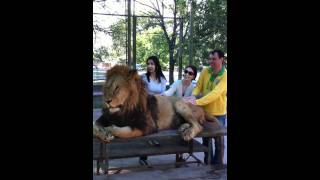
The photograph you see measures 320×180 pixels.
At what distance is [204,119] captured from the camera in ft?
9.81

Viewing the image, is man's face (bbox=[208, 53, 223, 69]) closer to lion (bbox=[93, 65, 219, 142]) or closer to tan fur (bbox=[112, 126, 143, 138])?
lion (bbox=[93, 65, 219, 142])

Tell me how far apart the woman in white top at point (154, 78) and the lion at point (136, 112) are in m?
0.04

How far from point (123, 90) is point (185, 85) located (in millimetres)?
491

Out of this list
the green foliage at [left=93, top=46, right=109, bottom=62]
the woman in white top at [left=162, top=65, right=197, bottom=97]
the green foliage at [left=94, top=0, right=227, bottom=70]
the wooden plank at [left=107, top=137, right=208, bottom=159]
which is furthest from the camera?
the woman in white top at [left=162, top=65, right=197, bottom=97]

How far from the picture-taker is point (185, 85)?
9.62ft

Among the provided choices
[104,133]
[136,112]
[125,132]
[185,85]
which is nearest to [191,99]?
[185,85]

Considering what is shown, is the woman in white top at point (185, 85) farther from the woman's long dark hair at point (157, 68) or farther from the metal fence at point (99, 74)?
the metal fence at point (99, 74)

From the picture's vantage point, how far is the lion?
2.72m

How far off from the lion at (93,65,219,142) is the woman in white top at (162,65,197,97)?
0.16 ft

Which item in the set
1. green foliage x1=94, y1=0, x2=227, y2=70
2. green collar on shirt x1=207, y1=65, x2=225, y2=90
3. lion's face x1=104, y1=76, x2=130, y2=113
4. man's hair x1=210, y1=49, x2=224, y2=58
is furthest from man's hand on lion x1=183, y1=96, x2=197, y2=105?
lion's face x1=104, y1=76, x2=130, y2=113
